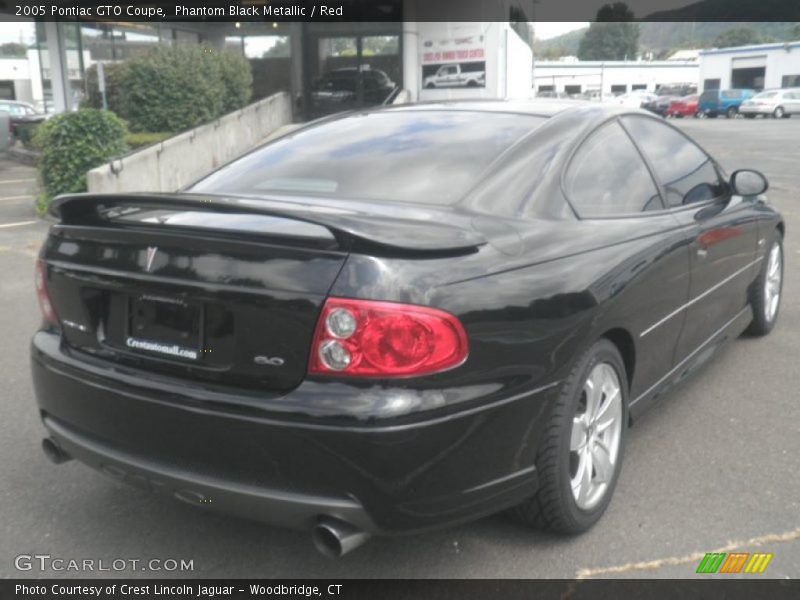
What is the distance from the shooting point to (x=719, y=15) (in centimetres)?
15325

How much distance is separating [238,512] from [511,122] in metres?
2.04

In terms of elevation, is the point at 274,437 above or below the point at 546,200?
below

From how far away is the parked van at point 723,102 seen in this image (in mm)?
47875

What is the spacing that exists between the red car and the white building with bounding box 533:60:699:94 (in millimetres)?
30642

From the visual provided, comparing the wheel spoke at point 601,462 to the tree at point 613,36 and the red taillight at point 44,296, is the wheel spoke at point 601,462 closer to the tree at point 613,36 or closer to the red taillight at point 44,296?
the red taillight at point 44,296

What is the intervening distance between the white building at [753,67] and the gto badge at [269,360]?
66.2 meters

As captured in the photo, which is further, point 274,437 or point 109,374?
point 109,374

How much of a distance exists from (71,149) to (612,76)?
3216 inches

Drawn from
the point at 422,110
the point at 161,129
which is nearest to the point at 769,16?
the point at 161,129

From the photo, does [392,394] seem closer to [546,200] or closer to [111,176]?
[546,200]

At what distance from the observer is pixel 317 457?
247cm

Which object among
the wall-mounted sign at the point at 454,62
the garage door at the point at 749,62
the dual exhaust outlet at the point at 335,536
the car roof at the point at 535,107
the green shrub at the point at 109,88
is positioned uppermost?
the garage door at the point at 749,62

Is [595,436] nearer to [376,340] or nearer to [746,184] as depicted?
[376,340]

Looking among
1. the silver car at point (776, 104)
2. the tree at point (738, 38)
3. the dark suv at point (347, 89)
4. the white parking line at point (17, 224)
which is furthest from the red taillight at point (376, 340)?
the tree at point (738, 38)
